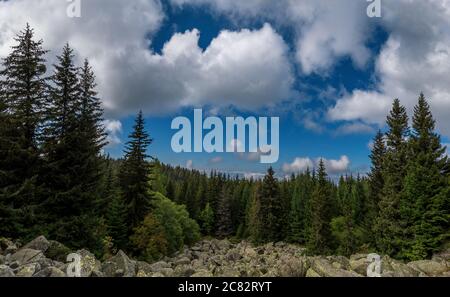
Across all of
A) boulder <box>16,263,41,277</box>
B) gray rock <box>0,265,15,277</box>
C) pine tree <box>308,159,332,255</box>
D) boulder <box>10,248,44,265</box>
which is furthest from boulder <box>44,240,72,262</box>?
pine tree <box>308,159,332,255</box>

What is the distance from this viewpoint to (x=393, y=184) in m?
38.6

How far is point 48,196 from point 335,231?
44.0 metres

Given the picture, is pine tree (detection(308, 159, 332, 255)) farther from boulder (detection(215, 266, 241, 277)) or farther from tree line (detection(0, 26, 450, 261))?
boulder (detection(215, 266, 241, 277))

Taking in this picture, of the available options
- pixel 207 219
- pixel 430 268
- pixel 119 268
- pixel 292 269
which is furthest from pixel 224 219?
pixel 119 268

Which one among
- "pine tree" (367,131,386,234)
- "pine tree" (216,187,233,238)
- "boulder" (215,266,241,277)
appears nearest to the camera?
"boulder" (215,266,241,277)

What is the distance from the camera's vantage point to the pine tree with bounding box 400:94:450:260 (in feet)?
109

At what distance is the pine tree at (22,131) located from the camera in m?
21.8

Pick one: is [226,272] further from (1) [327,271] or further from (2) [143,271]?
(1) [327,271]

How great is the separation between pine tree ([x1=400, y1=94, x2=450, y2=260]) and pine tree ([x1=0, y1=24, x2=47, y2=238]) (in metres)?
30.1

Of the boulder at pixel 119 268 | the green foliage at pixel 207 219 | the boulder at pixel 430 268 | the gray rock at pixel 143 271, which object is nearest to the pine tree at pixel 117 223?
the gray rock at pixel 143 271

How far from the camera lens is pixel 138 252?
1548 inches

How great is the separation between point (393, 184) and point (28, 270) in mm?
34903

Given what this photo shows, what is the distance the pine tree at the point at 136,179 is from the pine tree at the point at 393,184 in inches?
937
